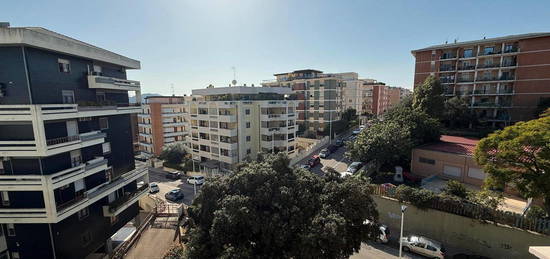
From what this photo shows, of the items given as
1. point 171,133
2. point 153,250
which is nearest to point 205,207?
point 153,250

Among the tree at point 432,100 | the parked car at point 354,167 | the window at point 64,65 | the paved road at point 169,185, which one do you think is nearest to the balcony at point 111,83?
the window at point 64,65

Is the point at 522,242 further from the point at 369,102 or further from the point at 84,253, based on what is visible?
the point at 369,102

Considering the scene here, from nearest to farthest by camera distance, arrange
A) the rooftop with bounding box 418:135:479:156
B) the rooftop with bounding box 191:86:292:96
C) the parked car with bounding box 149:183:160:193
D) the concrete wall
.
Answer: the concrete wall
the rooftop with bounding box 418:135:479:156
the parked car with bounding box 149:183:160:193
the rooftop with bounding box 191:86:292:96

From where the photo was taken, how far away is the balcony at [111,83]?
18297 mm

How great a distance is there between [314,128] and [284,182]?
48178 millimetres

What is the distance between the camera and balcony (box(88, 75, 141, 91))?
18.3 m

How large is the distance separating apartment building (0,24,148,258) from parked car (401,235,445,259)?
23.4m

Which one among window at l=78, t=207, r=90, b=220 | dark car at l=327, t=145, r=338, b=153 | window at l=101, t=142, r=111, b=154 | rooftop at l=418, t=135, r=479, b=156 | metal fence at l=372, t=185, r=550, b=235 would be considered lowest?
dark car at l=327, t=145, r=338, b=153

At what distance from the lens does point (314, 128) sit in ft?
199

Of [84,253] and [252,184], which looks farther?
[84,253]

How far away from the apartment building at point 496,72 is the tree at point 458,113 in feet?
20.1

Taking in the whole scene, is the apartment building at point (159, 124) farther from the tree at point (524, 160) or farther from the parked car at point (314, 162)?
the tree at point (524, 160)

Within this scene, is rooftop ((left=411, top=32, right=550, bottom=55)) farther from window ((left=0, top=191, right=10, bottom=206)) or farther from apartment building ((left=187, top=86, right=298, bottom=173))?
window ((left=0, top=191, right=10, bottom=206))

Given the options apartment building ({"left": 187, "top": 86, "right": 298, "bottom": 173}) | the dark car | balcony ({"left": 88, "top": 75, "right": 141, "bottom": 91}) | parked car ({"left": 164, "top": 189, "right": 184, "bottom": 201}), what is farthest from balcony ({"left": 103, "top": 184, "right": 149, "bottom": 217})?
the dark car
